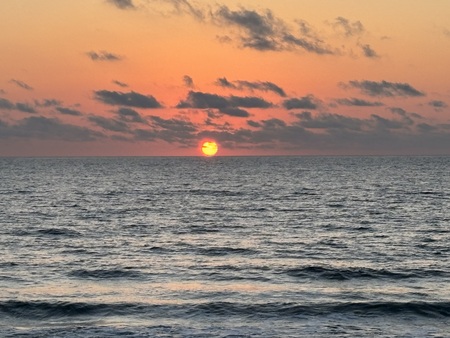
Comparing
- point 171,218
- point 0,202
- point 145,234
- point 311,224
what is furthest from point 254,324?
point 0,202

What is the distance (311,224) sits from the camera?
7019cm

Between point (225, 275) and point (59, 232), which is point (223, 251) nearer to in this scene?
point (225, 275)

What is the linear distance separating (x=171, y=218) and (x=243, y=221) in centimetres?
945

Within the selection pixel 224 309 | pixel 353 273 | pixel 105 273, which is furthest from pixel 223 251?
pixel 224 309

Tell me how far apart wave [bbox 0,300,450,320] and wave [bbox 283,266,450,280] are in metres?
6.99

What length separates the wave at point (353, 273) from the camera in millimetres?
41969

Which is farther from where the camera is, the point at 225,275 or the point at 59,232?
the point at 59,232

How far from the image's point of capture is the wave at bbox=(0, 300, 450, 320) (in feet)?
108

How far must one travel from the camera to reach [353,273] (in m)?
42.9

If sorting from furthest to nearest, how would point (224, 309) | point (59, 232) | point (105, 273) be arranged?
point (59, 232), point (105, 273), point (224, 309)

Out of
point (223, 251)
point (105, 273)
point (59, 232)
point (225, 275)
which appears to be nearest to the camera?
point (225, 275)

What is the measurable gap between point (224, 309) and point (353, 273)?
12674 mm

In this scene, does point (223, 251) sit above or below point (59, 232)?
above

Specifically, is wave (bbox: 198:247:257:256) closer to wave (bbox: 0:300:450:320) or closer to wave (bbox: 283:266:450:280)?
wave (bbox: 283:266:450:280)
